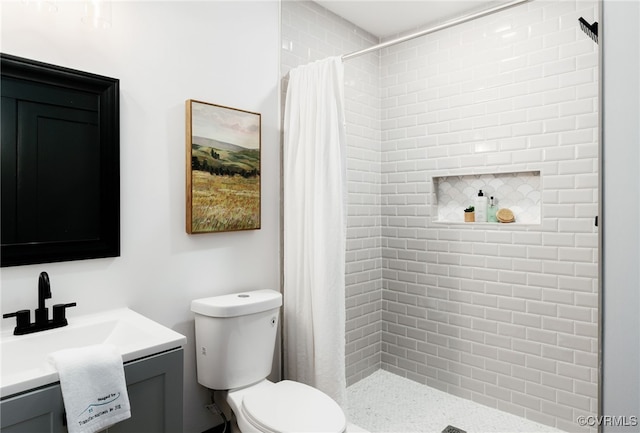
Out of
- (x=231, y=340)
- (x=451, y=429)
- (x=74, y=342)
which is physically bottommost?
(x=451, y=429)

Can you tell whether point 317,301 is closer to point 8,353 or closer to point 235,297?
point 235,297

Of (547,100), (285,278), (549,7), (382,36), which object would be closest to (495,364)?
(285,278)

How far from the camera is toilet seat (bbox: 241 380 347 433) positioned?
157 cm

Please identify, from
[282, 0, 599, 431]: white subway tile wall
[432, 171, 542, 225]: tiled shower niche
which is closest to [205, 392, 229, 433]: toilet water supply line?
[282, 0, 599, 431]: white subway tile wall

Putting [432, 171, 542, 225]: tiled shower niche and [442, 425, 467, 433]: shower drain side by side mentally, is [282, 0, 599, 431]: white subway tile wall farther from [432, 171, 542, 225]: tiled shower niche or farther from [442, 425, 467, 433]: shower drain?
[442, 425, 467, 433]: shower drain

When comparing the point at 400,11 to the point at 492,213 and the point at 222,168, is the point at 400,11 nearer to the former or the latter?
the point at 492,213

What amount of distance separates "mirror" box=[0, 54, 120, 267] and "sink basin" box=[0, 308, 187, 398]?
0.89 ft

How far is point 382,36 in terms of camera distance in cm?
317

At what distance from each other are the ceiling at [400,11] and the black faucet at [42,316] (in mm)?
2307

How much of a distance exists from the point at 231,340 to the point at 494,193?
1941 millimetres

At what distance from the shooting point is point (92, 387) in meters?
1.17

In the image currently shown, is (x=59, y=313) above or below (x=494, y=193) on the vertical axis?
Result: below

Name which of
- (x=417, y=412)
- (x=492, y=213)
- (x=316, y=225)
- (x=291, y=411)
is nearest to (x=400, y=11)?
(x=492, y=213)

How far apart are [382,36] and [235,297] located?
7.78 feet
